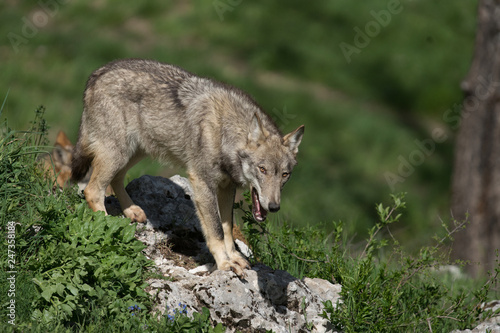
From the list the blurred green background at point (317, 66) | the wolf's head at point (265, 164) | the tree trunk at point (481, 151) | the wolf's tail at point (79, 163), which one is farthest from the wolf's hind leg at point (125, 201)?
the blurred green background at point (317, 66)

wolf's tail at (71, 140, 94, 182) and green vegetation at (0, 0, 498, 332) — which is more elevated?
wolf's tail at (71, 140, 94, 182)

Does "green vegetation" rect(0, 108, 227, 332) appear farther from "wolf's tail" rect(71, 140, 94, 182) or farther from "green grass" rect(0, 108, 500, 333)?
"wolf's tail" rect(71, 140, 94, 182)

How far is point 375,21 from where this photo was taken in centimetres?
1627

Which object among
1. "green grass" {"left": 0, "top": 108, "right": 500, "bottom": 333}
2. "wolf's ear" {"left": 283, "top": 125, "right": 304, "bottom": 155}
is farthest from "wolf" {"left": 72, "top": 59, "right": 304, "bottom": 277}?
"green grass" {"left": 0, "top": 108, "right": 500, "bottom": 333}

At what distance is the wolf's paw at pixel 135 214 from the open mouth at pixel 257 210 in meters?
1.39

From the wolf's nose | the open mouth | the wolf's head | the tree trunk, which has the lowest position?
the tree trunk

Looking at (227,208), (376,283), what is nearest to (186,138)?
(227,208)

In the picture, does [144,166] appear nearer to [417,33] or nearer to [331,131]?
[331,131]

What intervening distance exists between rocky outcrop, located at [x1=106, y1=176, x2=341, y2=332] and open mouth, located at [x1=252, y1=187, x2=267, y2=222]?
1.80 feet

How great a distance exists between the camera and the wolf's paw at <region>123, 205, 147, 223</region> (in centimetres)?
684

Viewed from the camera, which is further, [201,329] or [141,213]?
[141,213]

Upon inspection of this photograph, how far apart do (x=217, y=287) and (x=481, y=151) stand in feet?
21.0

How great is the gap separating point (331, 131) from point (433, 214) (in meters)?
2.81

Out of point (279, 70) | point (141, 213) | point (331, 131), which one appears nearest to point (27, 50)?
point (279, 70)
